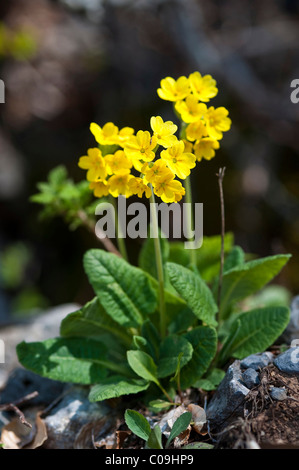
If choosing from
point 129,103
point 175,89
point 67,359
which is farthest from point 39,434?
point 129,103

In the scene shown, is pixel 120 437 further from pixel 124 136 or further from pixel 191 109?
pixel 191 109

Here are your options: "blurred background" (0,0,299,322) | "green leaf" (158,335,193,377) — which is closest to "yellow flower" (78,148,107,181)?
"green leaf" (158,335,193,377)

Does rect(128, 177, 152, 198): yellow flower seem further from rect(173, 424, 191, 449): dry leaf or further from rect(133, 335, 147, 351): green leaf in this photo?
rect(173, 424, 191, 449): dry leaf

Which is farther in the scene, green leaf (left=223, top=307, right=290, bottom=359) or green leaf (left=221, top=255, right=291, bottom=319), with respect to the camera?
green leaf (left=221, top=255, right=291, bottom=319)

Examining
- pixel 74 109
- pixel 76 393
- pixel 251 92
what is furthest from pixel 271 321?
pixel 74 109

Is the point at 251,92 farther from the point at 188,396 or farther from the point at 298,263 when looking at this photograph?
the point at 188,396
